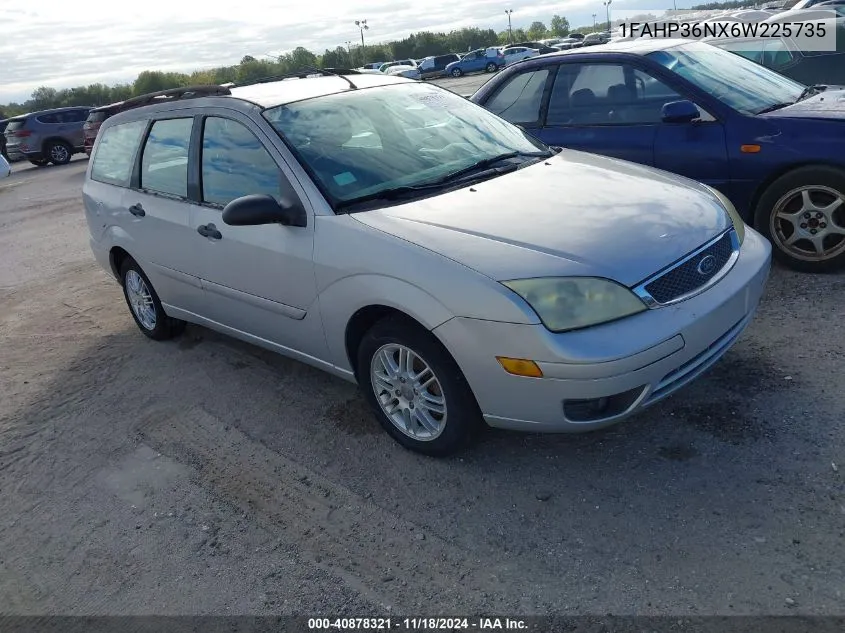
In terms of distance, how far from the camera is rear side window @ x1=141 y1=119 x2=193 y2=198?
14.4 feet

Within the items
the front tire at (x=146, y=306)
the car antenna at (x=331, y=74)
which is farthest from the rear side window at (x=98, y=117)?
the car antenna at (x=331, y=74)

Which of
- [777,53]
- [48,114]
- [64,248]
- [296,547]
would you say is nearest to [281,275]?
[296,547]

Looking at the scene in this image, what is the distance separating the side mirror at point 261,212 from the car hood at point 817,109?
338cm

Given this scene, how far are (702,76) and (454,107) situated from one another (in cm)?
211

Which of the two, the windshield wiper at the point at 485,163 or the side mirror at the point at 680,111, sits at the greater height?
the windshield wiper at the point at 485,163

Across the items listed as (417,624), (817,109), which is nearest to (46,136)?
(817,109)

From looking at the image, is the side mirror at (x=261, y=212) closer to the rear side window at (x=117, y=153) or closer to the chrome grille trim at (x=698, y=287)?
the chrome grille trim at (x=698, y=287)

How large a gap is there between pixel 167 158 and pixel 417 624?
131 inches

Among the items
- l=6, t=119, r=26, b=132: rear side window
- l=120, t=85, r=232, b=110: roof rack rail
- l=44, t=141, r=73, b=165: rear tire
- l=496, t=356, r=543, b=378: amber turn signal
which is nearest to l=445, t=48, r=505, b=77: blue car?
l=44, t=141, r=73, b=165: rear tire

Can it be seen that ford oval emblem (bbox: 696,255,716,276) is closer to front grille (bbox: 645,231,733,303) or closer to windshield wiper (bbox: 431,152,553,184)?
front grille (bbox: 645,231,733,303)

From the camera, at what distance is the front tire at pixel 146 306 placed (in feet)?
17.0

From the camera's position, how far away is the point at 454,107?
176 inches

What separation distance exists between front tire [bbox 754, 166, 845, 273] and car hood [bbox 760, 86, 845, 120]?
1.32 feet

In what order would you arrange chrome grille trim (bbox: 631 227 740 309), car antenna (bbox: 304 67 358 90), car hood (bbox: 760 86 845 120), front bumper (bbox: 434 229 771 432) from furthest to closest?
car hood (bbox: 760 86 845 120)
car antenna (bbox: 304 67 358 90)
chrome grille trim (bbox: 631 227 740 309)
front bumper (bbox: 434 229 771 432)
